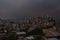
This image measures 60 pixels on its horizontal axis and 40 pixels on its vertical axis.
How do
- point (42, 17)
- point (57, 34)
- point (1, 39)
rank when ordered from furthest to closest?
point (42, 17), point (57, 34), point (1, 39)

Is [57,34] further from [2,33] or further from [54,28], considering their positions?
[2,33]

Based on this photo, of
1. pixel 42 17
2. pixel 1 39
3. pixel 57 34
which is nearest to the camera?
pixel 1 39

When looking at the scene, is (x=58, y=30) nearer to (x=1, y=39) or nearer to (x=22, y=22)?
(x=22, y=22)

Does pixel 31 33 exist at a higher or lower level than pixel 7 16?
lower

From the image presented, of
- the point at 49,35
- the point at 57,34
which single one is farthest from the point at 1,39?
the point at 57,34

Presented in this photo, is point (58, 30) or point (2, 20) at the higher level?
point (2, 20)

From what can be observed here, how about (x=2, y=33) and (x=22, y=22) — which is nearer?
(x=2, y=33)

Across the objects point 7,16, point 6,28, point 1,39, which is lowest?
point 1,39

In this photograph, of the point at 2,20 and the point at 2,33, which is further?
the point at 2,20

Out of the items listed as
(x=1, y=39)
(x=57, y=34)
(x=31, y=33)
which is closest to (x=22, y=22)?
(x=31, y=33)
